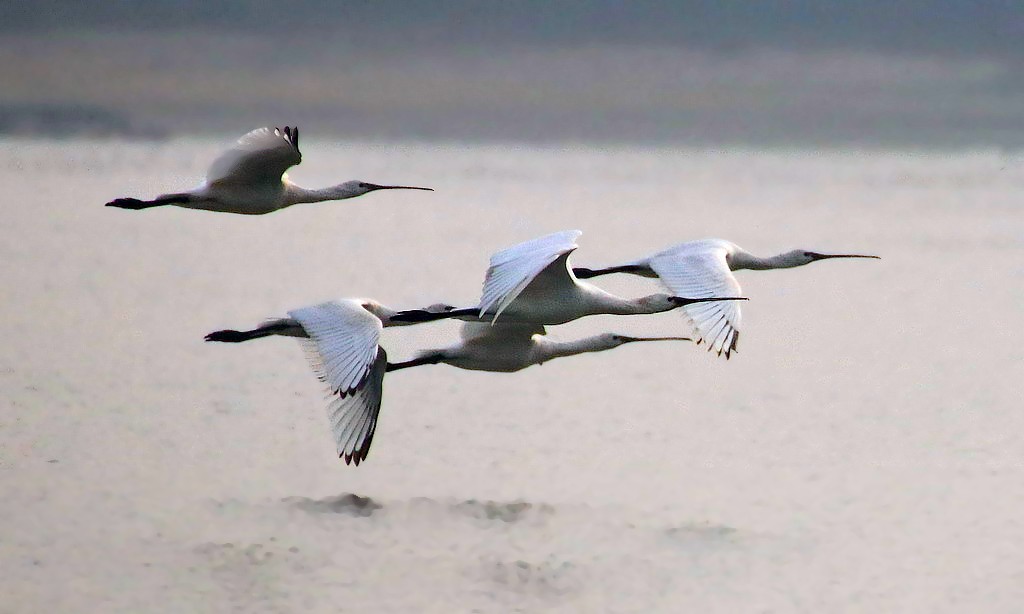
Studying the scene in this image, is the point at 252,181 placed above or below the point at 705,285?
above

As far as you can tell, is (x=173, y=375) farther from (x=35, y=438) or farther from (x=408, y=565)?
(x=408, y=565)

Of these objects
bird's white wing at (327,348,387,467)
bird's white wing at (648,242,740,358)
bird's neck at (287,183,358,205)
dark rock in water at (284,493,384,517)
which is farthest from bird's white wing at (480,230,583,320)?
dark rock in water at (284,493,384,517)

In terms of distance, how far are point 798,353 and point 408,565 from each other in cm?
724

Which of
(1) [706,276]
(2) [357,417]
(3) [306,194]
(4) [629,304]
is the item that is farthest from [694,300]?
(3) [306,194]

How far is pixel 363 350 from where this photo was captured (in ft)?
29.9

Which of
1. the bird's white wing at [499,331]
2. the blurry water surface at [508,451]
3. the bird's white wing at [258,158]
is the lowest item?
the blurry water surface at [508,451]

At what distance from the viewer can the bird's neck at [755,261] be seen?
1188cm

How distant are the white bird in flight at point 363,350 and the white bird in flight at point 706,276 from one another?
448 millimetres

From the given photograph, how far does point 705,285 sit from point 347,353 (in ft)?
8.60

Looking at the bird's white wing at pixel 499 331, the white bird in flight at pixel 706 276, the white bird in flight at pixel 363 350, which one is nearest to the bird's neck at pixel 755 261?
the white bird in flight at pixel 706 276

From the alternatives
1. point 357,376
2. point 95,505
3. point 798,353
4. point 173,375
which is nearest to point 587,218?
point 798,353

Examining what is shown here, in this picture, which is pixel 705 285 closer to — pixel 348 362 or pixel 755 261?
pixel 755 261

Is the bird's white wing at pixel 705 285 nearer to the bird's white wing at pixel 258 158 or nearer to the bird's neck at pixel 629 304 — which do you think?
the bird's neck at pixel 629 304

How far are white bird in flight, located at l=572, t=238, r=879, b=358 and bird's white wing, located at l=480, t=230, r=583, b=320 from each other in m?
1.24
